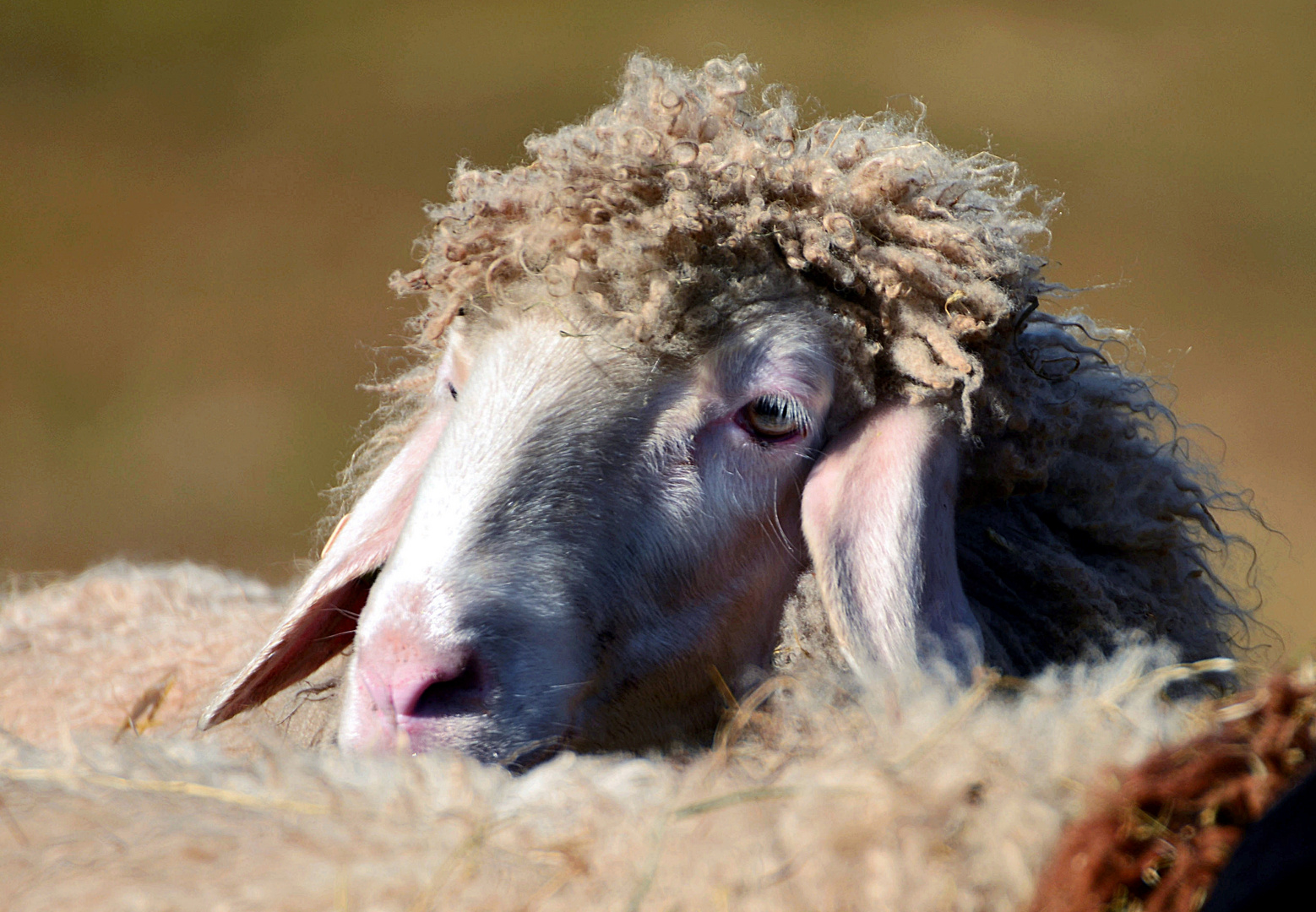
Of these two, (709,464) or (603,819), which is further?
(709,464)

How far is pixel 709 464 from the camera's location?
53.8 inches

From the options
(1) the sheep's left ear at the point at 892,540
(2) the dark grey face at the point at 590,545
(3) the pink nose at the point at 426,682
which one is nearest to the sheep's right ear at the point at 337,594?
(2) the dark grey face at the point at 590,545

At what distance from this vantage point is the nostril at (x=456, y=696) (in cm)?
112

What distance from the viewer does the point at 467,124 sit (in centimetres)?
810

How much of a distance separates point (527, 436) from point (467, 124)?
290 inches

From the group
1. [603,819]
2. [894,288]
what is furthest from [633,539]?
[603,819]

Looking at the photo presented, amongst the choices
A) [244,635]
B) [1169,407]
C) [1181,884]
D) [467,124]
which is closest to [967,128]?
[467,124]

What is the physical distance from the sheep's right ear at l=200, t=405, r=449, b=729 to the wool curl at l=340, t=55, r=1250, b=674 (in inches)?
8.7

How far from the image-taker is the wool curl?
4.42ft

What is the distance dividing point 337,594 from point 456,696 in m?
0.47

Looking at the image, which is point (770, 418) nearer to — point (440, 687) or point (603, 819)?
point (440, 687)

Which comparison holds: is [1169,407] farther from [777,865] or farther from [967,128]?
[967,128]

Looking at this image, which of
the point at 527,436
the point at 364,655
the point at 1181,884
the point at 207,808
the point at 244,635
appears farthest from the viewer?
the point at 244,635

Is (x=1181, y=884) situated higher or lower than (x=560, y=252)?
lower
